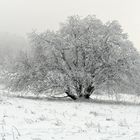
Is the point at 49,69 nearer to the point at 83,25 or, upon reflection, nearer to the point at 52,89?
the point at 52,89

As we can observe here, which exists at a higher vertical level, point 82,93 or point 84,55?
point 84,55

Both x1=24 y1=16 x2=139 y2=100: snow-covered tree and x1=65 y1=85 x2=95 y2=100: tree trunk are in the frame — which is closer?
x1=24 y1=16 x2=139 y2=100: snow-covered tree

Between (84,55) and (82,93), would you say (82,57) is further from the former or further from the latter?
(82,93)

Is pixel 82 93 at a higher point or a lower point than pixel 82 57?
lower

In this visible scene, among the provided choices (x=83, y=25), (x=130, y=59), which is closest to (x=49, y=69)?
(x=83, y=25)

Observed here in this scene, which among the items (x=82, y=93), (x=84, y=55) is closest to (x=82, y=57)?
(x=84, y=55)

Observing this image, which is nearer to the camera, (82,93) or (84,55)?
(84,55)

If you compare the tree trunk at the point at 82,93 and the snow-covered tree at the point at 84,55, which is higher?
the snow-covered tree at the point at 84,55

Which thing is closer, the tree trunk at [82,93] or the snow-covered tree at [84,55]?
the snow-covered tree at [84,55]

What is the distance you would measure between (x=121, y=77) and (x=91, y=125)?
40.5 ft

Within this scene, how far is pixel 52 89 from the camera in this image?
68.8ft

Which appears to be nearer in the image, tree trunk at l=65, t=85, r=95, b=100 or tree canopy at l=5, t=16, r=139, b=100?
→ tree canopy at l=5, t=16, r=139, b=100

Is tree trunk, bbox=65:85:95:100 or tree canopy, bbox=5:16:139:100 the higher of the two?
tree canopy, bbox=5:16:139:100

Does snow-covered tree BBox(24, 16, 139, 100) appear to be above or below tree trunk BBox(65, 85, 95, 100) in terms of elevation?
above
